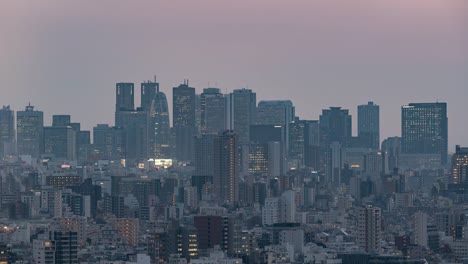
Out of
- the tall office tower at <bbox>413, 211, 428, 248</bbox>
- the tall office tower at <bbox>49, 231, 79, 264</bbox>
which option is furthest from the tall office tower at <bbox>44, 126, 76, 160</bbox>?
the tall office tower at <bbox>49, 231, 79, 264</bbox>

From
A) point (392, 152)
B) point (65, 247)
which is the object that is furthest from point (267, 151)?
point (65, 247)

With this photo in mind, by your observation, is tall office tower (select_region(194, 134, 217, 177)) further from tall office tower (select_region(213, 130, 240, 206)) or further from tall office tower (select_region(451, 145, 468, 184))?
tall office tower (select_region(451, 145, 468, 184))

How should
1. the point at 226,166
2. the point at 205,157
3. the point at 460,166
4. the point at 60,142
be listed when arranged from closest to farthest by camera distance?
1. the point at 460,166
2. the point at 226,166
3. the point at 205,157
4. the point at 60,142

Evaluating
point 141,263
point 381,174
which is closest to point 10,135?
point 381,174

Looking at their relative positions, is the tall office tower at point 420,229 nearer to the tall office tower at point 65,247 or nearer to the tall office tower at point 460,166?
the tall office tower at point 65,247

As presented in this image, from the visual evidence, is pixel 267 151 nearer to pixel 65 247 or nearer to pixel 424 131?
pixel 424 131

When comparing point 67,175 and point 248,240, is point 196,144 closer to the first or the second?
point 67,175

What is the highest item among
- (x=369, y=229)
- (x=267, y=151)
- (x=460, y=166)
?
(x=267, y=151)

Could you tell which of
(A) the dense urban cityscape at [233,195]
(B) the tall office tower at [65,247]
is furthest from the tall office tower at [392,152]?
(B) the tall office tower at [65,247]
